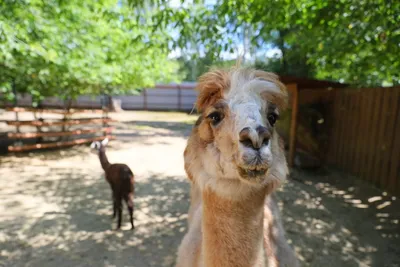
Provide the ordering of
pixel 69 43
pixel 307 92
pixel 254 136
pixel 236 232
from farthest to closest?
pixel 307 92
pixel 69 43
pixel 236 232
pixel 254 136

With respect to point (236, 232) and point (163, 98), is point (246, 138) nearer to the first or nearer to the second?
point (236, 232)

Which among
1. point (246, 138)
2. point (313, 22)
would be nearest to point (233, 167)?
point (246, 138)

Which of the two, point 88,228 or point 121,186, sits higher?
point 121,186

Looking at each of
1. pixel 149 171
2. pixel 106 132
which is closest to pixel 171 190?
pixel 149 171

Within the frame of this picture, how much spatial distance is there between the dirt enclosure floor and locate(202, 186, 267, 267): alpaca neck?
2.26 m

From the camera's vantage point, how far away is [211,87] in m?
1.76

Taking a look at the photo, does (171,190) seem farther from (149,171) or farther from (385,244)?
(385,244)

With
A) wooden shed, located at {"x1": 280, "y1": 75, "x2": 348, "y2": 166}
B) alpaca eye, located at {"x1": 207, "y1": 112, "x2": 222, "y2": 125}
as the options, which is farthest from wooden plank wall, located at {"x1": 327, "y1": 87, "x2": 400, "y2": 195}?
alpaca eye, located at {"x1": 207, "y1": 112, "x2": 222, "y2": 125}

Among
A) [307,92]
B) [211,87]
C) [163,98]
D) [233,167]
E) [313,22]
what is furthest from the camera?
[163,98]

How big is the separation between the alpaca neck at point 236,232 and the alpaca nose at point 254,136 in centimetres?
43

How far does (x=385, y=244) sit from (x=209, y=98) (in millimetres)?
3783

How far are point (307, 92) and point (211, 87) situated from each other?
792 centimetres

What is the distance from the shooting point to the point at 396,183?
5312 mm

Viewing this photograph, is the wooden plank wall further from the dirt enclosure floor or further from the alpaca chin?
the alpaca chin
